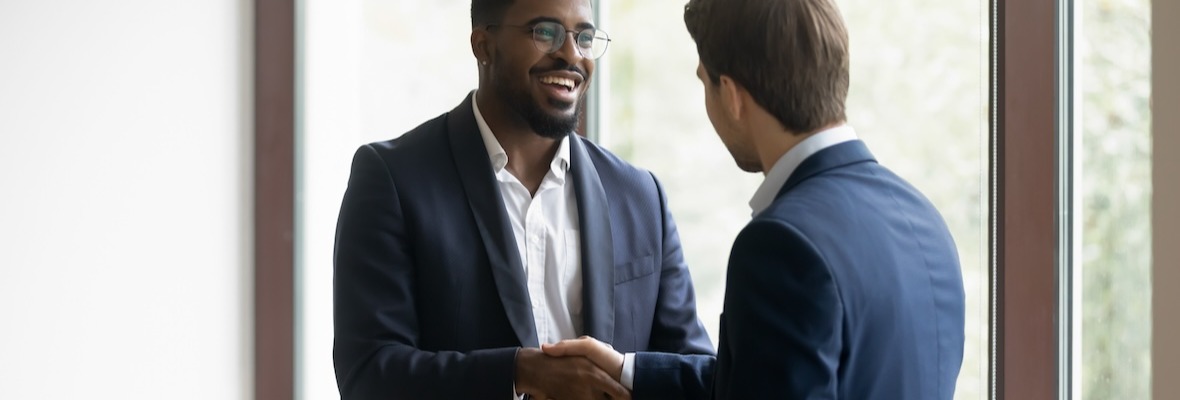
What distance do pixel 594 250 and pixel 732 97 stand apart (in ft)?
2.18

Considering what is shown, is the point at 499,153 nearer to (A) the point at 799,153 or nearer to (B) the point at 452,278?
(B) the point at 452,278

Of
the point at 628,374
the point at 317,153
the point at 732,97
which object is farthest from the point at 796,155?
the point at 317,153

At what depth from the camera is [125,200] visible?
402 centimetres

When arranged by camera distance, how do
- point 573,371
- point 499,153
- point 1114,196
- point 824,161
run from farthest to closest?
1. point 1114,196
2. point 499,153
3. point 573,371
4. point 824,161

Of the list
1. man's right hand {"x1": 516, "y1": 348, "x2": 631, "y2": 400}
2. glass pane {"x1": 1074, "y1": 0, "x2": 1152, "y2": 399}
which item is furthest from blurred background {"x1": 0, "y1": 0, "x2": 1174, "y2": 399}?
man's right hand {"x1": 516, "y1": 348, "x2": 631, "y2": 400}

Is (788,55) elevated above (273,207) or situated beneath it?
elevated above

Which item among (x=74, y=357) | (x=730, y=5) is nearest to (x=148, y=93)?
(x=74, y=357)

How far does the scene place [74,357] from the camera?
3867 millimetres

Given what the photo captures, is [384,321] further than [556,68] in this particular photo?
No

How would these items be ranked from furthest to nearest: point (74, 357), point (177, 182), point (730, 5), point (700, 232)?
1. point (177, 182)
2. point (74, 357)
3. point (700, 232)
4. point (730, 5)

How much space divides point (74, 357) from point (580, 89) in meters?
2.31

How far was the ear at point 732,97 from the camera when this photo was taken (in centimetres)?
162

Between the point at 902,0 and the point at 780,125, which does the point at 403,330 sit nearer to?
the point at 780,125

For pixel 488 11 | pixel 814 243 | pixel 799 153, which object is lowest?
pixel 814 243
